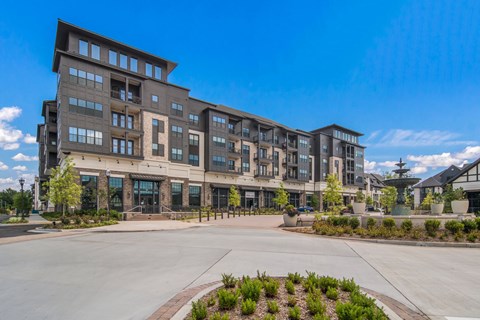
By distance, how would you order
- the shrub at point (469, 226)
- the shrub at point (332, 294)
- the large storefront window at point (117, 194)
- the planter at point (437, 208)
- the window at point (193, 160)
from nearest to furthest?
the shrub at point (332, 294)
the shrub at point (469, 226)
the planter at point (437, 208)
the large storefront window at point (117, 194)
the window at point (193, 160)

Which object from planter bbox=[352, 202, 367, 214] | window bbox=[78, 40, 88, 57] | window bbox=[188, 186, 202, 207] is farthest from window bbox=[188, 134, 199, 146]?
planter bbox=[352, 202, 367, 214]

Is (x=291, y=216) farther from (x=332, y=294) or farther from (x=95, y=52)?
(x=95, y=52)

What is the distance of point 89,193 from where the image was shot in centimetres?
3269

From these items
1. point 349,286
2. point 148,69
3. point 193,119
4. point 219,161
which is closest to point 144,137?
point 148,69

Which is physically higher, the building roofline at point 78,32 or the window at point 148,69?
the building roofline at point 78,32

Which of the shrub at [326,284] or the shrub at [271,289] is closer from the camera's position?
the shrub at [271,289]

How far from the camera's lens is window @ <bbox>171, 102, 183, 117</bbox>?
140 ft

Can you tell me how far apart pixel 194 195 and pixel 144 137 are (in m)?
12.2

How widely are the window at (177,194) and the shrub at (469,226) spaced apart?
33.6 metres

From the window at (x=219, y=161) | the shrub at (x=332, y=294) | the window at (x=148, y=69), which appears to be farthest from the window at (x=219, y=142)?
the shrub at (x=332, y=294)

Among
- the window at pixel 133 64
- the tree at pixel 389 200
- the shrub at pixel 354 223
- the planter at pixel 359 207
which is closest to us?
the shrub at pixel 354 223

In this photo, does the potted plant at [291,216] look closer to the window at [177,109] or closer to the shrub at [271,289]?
the shrub at [271,289]

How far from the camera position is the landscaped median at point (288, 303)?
13.2 ft

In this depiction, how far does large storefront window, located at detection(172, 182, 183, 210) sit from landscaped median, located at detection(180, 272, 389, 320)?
3665 cm
